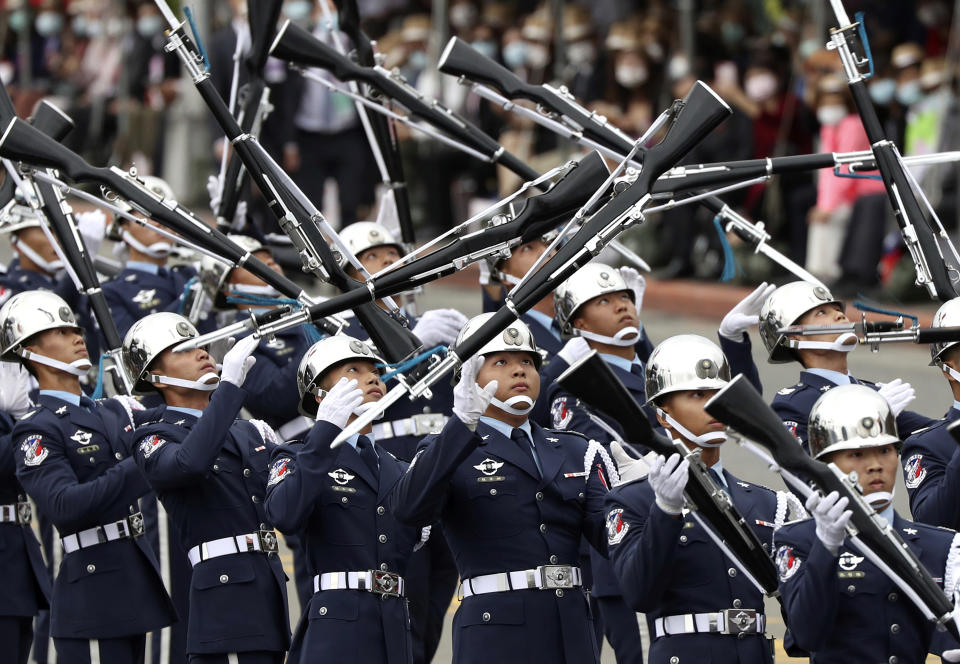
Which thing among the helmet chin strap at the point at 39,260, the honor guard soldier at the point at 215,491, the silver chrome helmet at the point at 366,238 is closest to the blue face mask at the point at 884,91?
the silver chrome helmet at the point at 366,238

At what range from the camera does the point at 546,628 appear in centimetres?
716

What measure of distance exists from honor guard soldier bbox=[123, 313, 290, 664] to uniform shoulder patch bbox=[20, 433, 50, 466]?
0.49 m

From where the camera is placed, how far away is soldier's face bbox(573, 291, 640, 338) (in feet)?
28.7

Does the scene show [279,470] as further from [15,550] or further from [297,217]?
[15,550]

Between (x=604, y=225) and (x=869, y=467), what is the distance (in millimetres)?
1209

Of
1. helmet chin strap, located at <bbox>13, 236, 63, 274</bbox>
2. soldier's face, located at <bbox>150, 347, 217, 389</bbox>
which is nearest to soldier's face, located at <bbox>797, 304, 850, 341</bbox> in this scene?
soldier's face, located at <bbox>150, 347, 217, 389</bbox>

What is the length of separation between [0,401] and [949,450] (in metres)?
4.06

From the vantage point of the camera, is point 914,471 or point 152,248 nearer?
point 914,471

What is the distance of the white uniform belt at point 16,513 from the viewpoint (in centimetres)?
881

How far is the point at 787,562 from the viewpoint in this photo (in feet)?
21.2

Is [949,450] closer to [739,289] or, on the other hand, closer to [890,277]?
[890,277]

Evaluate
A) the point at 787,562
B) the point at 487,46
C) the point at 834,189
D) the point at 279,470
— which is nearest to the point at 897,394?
the point at 787,562

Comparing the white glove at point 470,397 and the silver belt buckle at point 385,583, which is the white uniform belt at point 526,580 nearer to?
the silver belt buckle at point 385,583

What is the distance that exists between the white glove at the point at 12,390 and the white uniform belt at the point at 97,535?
0.79m
